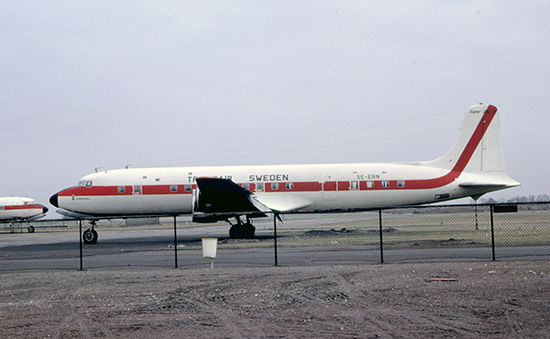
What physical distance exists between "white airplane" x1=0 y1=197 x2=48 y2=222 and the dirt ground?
37.6 m

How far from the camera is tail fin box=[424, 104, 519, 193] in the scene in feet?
90.0

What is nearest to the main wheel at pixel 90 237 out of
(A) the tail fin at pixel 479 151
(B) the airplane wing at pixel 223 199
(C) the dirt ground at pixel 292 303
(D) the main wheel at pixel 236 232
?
(B) the airplane wing at pixel 223 199

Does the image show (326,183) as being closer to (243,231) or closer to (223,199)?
(243,231)

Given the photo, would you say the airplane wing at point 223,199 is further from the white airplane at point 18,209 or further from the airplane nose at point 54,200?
the white airplane at point 18,209

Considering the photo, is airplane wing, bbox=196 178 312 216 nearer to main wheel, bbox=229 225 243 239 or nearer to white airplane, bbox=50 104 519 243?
main wheel, bbox=229 225 243 239

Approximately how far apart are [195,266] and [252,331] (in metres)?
8.68

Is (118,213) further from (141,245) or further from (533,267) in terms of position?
(533,267)

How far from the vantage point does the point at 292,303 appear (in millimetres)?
9328

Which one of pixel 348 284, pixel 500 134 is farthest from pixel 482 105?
pixel 348 284

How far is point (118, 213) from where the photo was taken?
2809cm

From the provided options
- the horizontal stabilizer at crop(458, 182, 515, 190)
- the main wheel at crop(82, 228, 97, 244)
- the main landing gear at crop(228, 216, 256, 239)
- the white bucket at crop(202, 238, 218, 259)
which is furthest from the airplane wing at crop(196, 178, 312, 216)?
the horizontal stabilizer at crop(458, 182, 515, 190)

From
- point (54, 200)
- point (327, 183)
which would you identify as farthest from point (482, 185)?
point (54, 200)

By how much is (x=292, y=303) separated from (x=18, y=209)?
45157 millimetres

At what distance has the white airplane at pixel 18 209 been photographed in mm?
47719
